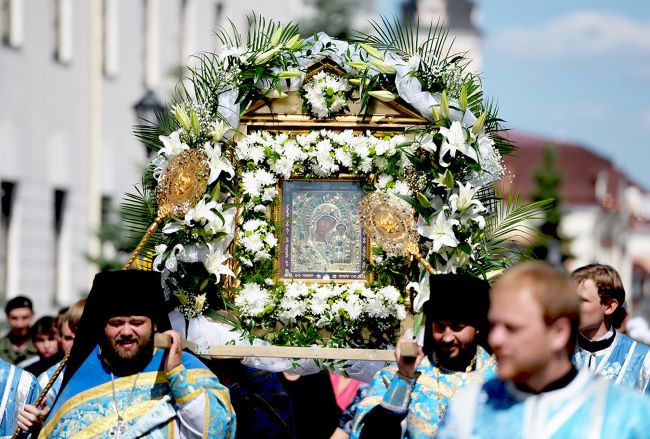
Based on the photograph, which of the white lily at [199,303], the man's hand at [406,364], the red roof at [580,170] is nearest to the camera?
the man's hand at [406,364]

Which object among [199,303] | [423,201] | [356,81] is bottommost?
[199,303]

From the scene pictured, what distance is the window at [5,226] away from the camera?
1823 cm

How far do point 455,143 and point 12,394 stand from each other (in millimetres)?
2639

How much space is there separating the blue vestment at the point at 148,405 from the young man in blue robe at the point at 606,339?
7.09 ft

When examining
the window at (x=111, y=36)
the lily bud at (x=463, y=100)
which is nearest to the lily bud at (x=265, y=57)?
the lily bud at (x=463, y=100)

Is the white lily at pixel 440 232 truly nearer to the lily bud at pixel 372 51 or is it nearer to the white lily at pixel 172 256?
the lily bud at pixel 372 51

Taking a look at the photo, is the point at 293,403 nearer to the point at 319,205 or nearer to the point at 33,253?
the point at 319,205

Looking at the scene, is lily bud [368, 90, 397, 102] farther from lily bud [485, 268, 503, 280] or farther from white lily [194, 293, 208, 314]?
white lily [194, 293, 208, 314]

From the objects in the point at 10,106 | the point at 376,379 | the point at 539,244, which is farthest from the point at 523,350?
the point at 539,244

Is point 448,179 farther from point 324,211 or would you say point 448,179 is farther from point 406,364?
point 406,364

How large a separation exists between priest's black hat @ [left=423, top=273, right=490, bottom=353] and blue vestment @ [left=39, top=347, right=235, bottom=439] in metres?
A: 1.02

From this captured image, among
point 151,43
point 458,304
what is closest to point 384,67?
point 458,304

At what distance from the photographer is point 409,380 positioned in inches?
243

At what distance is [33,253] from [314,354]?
12.6 meters
